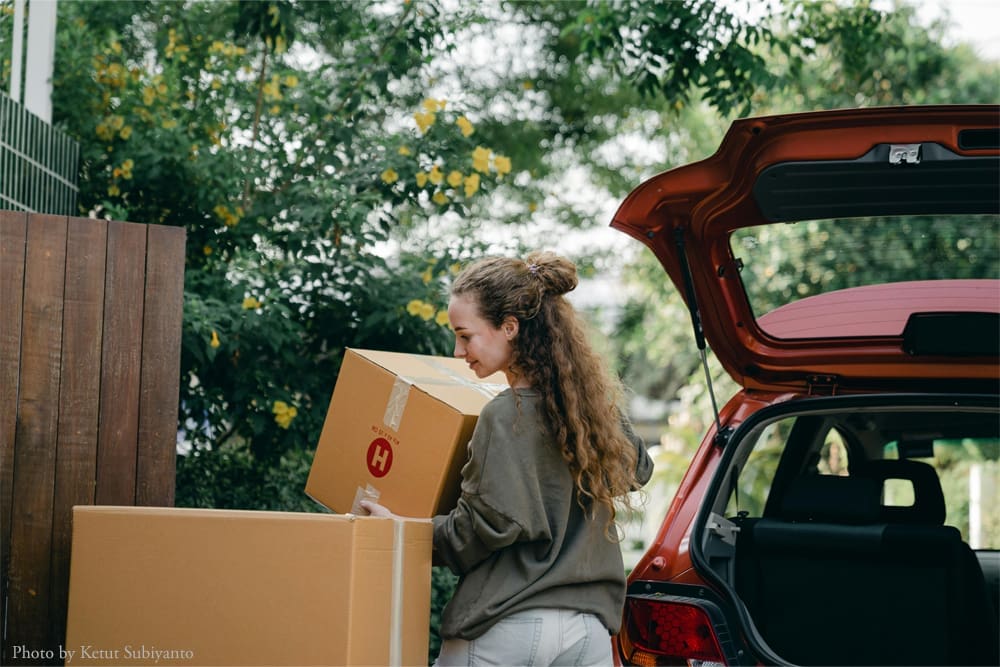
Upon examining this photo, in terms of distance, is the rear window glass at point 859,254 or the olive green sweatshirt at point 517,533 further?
the rear window glass at point 859,254

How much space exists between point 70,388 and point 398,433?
859mm

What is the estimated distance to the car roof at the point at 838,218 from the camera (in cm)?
255

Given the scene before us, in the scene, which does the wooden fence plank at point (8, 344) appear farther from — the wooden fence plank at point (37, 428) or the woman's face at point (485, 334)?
the woman's face at point (485, 334)

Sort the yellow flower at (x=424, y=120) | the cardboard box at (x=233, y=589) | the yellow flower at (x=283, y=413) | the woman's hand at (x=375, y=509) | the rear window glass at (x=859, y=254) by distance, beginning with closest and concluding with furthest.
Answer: the cardboard box at (x=233, y=589) → the woman's hand at (x=375, y=509) → the yellow flower at (x=283, y=413) → the yellow flower at (x=424, y=120) → the rear window glass at (x=859, y=254)

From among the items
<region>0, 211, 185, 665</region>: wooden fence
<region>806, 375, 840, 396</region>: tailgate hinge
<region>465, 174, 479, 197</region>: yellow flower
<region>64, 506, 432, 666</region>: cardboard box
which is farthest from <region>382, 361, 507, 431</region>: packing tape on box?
<region>465, 174, 479, 197</region>: yellow flower

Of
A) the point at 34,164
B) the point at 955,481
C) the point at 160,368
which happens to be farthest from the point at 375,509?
the point at 955,481

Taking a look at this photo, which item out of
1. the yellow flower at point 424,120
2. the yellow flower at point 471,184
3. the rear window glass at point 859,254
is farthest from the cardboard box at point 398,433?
the rear window glass at point 859,254

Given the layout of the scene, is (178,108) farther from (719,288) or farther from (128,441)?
(719,288)

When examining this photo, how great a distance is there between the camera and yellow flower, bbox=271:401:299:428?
13.6 feet

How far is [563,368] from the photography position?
2.35 m

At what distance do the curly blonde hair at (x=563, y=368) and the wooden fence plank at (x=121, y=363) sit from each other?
Answer: 2.94ft

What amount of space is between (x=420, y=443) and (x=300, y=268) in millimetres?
2168

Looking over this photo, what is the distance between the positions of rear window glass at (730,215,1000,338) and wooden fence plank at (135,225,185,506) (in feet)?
23.5

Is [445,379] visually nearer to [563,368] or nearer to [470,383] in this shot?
[470,383]
